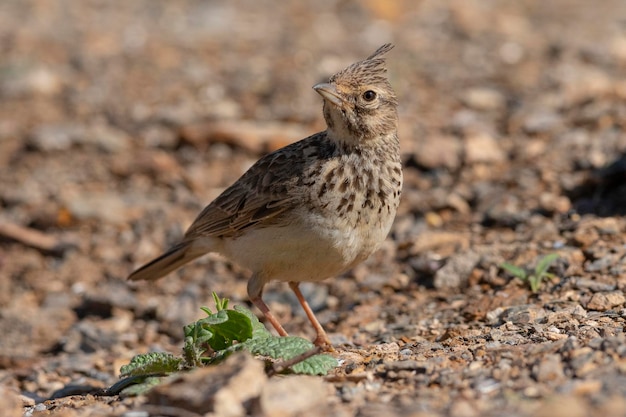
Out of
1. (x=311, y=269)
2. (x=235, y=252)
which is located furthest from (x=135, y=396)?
(x=235, y=252)

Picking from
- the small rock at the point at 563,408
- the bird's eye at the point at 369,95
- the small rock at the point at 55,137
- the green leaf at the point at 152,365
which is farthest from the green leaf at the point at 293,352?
the small rock at the point at 55,137

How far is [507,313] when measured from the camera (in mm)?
6277

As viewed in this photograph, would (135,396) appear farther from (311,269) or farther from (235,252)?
(235,252)

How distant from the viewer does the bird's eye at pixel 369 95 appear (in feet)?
20.6

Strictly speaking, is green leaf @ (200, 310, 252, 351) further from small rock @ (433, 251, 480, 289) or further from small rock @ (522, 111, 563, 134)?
small rock @ (522, 111, 563, 134)

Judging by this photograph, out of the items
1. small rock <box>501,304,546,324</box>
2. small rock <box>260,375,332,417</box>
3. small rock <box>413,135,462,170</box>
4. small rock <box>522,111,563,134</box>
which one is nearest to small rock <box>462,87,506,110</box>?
small rock <box>522,111,563,134</box>

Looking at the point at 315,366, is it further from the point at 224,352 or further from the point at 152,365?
the point at 152,365

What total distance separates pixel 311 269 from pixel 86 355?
2.36 meters

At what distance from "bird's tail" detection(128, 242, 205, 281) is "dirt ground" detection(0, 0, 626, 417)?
0.55 meters

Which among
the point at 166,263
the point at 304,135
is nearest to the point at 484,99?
the point at 304,135

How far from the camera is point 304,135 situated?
10555 mm

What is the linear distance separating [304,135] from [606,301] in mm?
5103

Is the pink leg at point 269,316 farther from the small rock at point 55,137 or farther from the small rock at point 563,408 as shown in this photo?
the small rock at point 55,137

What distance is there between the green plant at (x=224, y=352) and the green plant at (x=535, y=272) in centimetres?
224
